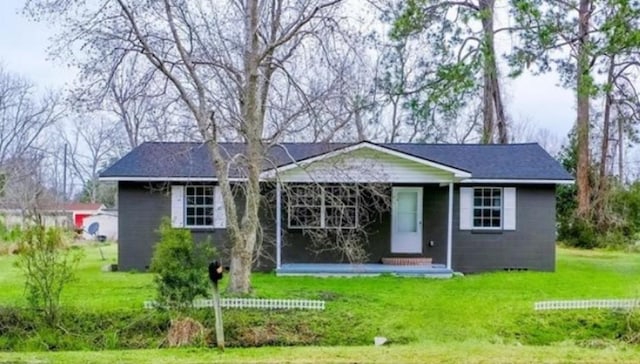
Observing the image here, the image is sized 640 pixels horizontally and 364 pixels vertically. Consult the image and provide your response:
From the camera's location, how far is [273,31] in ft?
38.7

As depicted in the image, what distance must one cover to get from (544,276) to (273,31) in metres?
8.64

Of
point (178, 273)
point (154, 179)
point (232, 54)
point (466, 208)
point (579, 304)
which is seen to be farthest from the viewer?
point (466, 208)

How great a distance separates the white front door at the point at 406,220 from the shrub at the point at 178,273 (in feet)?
27.0

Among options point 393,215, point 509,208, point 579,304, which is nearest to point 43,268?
point 579,304

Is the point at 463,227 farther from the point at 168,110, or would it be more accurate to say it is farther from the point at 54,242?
the point at 54,242

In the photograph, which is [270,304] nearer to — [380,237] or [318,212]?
[318,212]

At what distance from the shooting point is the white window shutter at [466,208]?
16.5m

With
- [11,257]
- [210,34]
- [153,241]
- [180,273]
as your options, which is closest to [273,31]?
[210,34]

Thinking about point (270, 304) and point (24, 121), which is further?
point (24, 121)

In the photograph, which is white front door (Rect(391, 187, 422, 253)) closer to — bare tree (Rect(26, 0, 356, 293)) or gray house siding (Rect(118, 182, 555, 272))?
gray house siding (Rect(118, 182, 555, 272))

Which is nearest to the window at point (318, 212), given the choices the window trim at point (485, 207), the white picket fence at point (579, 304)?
the window trim at point (485, 207)

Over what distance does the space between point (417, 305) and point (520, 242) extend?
261 inches

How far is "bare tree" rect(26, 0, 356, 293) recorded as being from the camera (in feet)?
36.0

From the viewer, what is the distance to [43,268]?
950 cm
